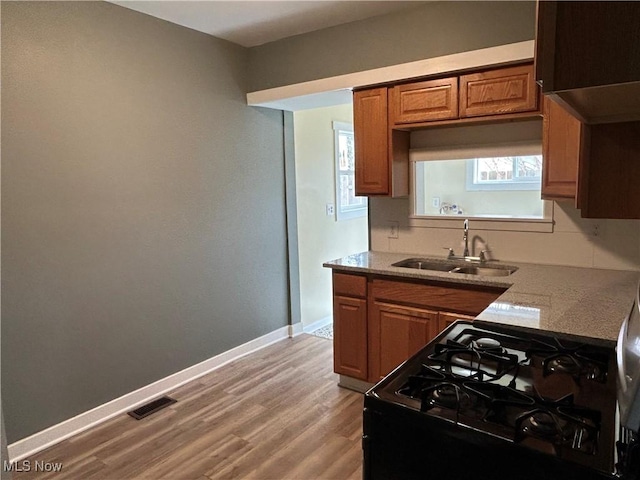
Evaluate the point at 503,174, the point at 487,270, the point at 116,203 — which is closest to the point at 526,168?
the point at 503,174

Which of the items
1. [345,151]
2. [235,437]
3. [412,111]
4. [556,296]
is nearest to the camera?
[556,296]

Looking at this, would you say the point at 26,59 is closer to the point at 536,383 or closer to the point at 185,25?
the point at 185,25

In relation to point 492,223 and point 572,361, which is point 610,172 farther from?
point 492,223

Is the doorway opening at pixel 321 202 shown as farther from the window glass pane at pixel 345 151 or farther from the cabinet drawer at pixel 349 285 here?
the cabinet drawer at pixel 349 285

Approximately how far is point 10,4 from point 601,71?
282cm

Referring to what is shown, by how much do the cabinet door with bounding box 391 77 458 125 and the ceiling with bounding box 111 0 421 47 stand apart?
0.53 meters

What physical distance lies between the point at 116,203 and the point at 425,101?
212cm

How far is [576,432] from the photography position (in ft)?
3.29

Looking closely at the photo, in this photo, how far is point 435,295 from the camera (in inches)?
108

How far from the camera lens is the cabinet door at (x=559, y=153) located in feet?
7.55

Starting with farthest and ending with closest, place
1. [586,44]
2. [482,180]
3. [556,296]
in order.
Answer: [482,180]
[556,296]
[586,44]

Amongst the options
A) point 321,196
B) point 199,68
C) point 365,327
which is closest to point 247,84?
point 199,68

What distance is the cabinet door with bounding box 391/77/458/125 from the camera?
2.88 meters

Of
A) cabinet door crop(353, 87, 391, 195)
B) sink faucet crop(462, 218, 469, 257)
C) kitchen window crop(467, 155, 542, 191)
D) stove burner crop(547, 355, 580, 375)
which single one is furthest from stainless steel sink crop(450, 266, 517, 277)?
stove burner crop(547, 355, 580, 375)
